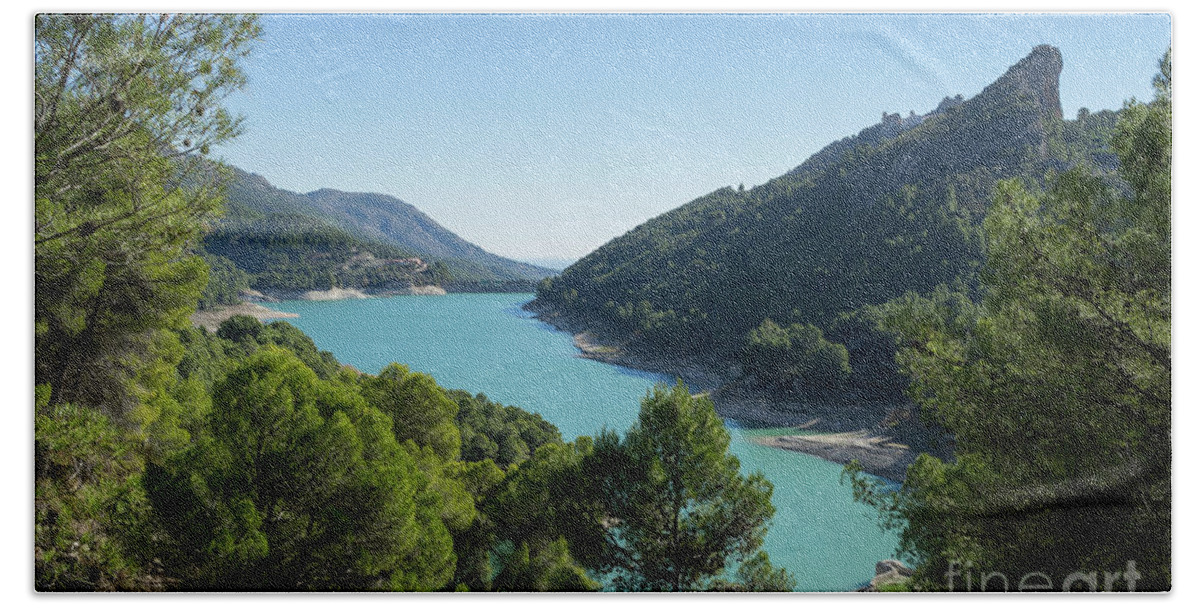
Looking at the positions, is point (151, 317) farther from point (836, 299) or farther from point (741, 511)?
point (836, 299)

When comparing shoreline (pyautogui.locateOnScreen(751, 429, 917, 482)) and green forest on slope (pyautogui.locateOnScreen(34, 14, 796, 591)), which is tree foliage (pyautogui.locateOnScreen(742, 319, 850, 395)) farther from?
green forest on slope (pyautogui.locateOnScreen(34, 14, 796, 591))

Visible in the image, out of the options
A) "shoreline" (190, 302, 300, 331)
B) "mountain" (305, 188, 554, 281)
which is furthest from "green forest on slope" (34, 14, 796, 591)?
"mountain" (305, 188, 554, 281)

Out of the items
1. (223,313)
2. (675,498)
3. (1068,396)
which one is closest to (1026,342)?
(1068,396)

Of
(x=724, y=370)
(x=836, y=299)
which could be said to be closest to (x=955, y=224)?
(x=836, y=299)

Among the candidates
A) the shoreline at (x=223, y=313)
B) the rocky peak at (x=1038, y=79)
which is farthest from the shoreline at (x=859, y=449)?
the shoreline at (x=223, y=313)

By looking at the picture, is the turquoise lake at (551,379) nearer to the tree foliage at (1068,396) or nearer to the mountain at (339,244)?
the mountain at (339,244)
